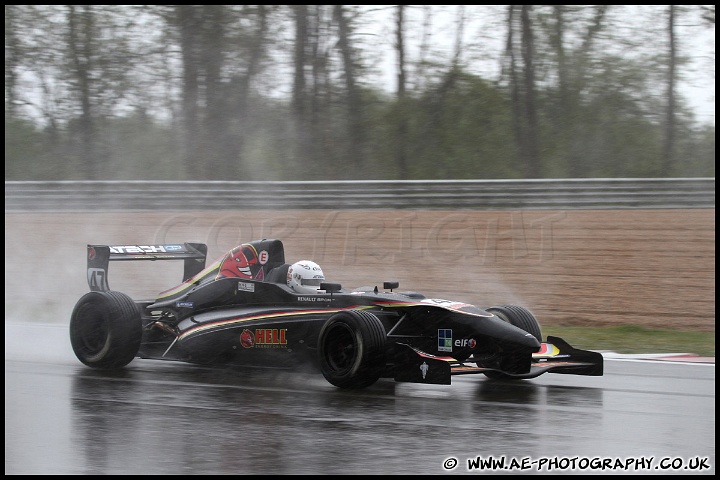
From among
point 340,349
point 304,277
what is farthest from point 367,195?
point 340,349

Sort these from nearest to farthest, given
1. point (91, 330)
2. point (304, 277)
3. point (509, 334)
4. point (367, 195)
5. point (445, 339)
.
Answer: point (509, 334) < point (445, 339) < point (304, 277) < point (91, 330) < point (367, 195)

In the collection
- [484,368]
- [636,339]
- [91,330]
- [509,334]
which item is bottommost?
[636,339]

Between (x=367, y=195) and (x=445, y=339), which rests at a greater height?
(x=445, y=339)

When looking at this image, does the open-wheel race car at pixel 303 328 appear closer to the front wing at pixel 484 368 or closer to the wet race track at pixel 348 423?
the front wing at pixel 484 368

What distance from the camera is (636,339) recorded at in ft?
41.2

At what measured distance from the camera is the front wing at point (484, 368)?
7.87 meters

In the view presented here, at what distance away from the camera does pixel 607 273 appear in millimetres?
14422

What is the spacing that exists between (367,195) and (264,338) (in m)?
7.37

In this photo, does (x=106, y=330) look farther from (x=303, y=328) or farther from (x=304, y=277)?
(x=303, y=328)

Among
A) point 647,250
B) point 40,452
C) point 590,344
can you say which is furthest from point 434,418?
point 647,250

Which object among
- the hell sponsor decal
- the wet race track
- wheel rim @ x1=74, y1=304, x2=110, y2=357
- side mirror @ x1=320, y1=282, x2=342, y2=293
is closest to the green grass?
the wet race track

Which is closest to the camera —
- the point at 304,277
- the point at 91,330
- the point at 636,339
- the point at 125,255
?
the point at 304,277

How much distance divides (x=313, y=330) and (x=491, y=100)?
13495 mm

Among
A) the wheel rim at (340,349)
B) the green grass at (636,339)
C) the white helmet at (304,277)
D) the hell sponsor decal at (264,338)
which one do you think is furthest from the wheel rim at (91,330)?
the green grass at (636,339)
